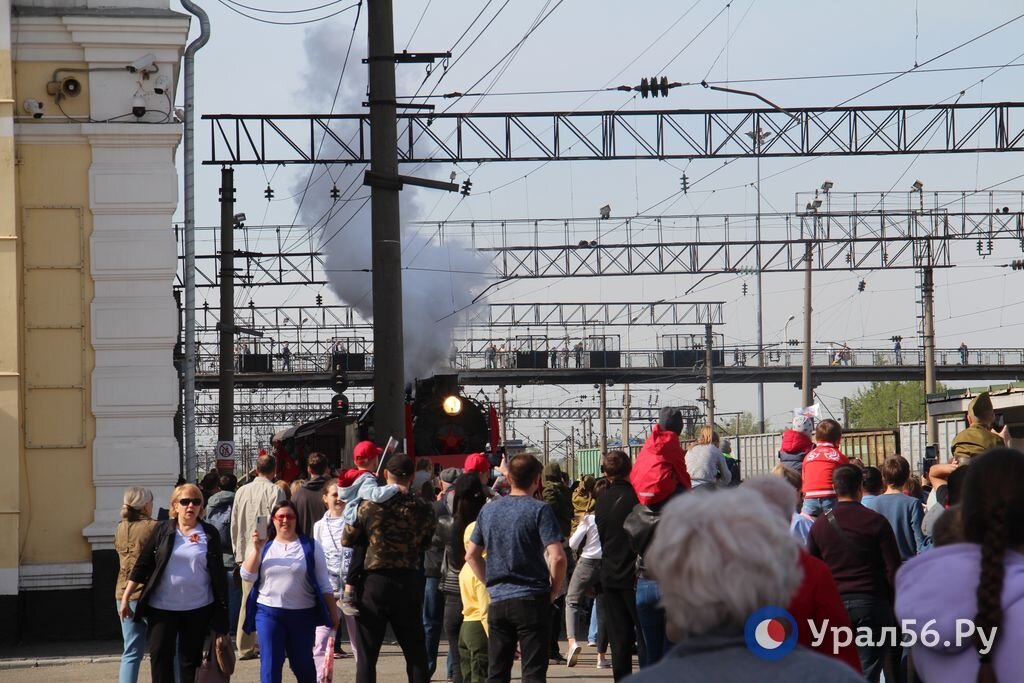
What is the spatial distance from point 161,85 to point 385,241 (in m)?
2.96

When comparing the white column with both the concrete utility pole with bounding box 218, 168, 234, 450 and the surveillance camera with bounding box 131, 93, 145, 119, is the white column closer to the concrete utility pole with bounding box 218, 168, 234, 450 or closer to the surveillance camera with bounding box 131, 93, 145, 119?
the surveillance camera with bounding box 131, 93, 145, 119

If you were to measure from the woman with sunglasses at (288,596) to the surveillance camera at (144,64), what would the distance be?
7380mm

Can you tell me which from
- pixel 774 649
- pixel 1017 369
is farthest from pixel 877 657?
pixel 1017 369

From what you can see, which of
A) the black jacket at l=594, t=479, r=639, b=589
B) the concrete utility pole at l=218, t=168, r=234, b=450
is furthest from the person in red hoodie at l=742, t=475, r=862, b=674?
the concrete utility pole at l=218, t=168, r=234, b=450

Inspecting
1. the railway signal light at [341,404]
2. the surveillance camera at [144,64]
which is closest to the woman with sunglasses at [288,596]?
the surveillance camera at [144,64]

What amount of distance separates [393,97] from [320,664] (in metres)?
7.06

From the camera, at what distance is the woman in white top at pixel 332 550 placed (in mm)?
9852

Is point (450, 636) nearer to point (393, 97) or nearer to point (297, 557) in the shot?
point (297, 557)

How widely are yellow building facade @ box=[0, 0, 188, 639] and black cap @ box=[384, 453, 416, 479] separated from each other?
6.29m

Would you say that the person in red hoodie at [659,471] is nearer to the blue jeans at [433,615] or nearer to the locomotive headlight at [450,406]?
the blue jeans at [433,615]

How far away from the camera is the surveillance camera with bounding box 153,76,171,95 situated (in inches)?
592

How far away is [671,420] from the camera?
10516 mm

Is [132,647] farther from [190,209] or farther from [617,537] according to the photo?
[190,209]

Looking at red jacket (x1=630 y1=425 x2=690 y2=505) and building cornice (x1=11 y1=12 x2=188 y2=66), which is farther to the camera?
building cornice (x1=11 y1=12 x2=188 y2=66)
